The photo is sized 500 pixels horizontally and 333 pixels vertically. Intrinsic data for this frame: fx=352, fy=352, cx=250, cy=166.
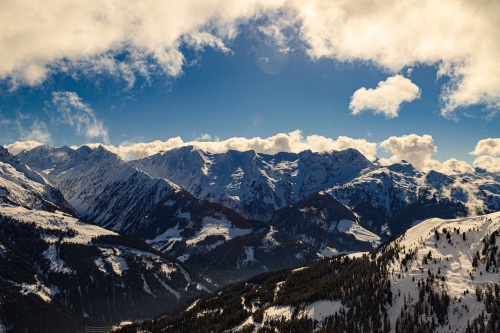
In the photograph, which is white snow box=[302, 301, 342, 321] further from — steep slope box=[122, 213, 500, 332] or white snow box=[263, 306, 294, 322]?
white snow box=[263, 306, 294, 322]

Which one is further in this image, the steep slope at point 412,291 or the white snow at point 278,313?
the white snow at point 278,313

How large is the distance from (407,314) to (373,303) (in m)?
15.4

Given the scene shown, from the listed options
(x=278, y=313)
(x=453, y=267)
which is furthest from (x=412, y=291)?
(x=278, y=313)

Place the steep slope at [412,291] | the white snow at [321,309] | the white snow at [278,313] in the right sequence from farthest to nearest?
1. the white snow at [278,313]
2. the white snow at [321,309]
3. the steep slope at [412,291]

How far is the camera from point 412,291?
13625cm

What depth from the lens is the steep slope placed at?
4784 inches

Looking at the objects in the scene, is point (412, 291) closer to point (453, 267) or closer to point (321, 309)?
point (453, 267)

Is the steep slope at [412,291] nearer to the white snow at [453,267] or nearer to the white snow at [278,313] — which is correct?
the white snow at [453,267]

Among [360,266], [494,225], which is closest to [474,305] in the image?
[494,225]

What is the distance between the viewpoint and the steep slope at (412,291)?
399 feet

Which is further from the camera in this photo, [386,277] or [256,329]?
[256,329]

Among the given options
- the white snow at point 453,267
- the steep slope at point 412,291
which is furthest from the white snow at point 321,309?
the white snow at point 453,267

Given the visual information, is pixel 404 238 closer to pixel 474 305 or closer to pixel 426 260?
pixel 426 260

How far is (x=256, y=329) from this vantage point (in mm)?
170500
